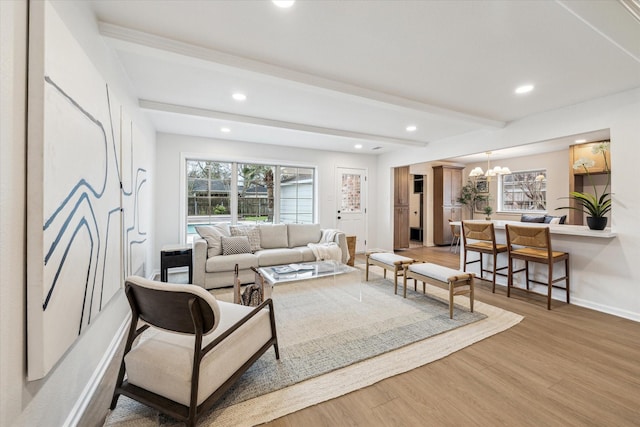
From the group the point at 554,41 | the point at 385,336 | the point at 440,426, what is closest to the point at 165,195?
the point at 385,336

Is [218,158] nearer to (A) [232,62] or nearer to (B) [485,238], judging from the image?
(A) [232,62]

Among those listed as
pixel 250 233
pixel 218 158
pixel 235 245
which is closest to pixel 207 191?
pixel 218 158

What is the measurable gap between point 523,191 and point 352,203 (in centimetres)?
451

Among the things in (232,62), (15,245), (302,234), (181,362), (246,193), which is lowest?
(181,362)

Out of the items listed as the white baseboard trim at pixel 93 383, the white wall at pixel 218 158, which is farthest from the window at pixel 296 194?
the white baseboard trim at pixel 93 383

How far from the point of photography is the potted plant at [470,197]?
7488 mm

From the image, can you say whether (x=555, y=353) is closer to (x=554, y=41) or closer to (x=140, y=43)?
(x=554, y=41)

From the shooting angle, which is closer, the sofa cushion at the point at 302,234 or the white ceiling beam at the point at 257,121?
the white ceiling beam at the point at 257,121

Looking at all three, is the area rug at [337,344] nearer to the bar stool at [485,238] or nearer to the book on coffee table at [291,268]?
the book on coffee table at [291,268]

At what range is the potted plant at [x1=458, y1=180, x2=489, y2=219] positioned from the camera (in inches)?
295

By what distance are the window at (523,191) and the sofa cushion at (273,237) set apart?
6.21 metres

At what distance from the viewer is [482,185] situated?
7570mm

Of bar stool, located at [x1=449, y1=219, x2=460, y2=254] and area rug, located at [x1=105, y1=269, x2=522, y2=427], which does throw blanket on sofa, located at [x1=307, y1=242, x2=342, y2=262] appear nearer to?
area rug, located at [x1=105, y1=269, x2=522, y2=427]

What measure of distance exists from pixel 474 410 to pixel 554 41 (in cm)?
263
